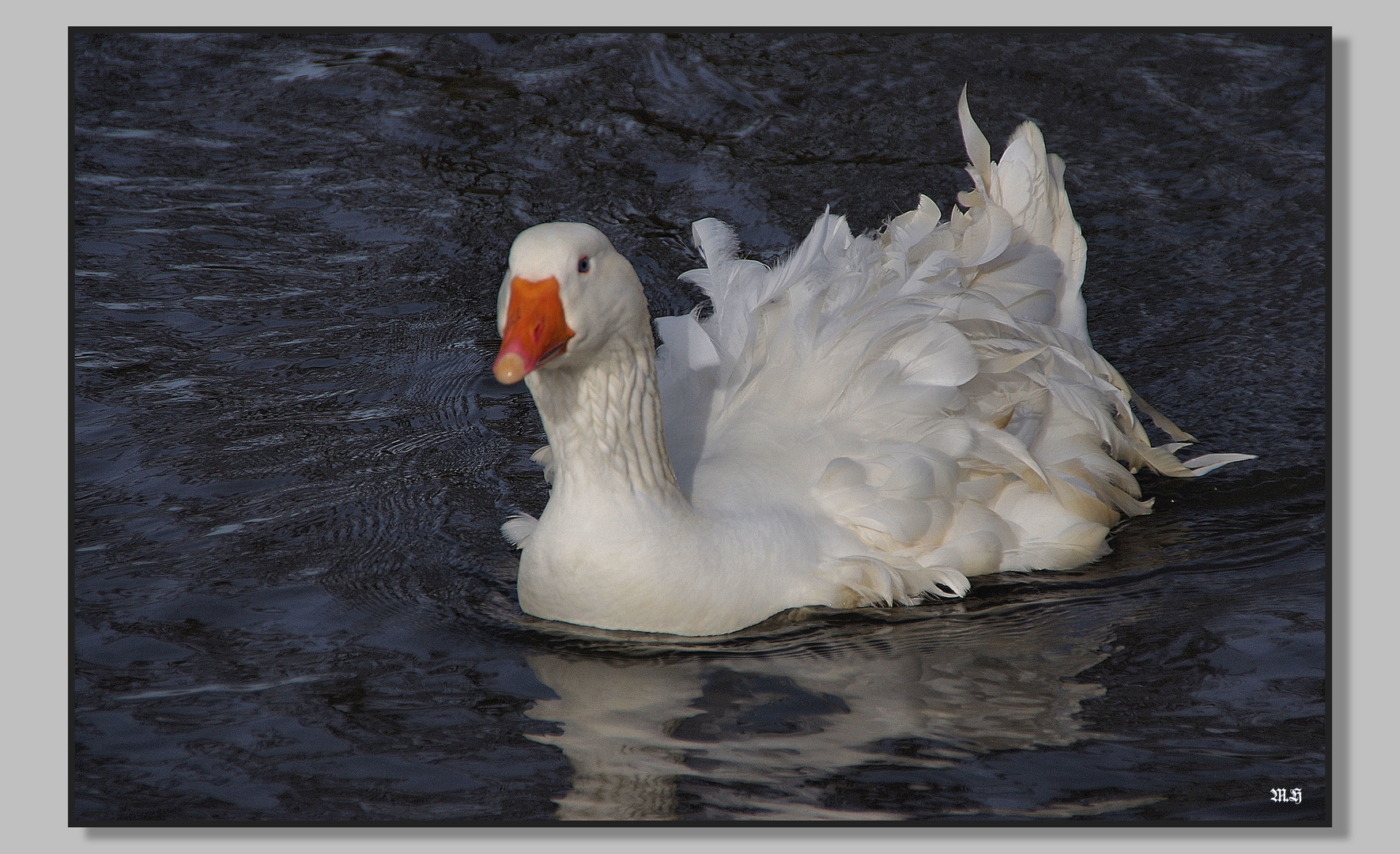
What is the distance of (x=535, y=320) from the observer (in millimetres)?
4227

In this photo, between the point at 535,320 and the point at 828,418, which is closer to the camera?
the point at 535,320

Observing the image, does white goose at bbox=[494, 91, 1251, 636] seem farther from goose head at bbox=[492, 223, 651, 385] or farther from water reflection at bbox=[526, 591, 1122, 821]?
water reflection at bbox=[526, 591, 1122, 821]

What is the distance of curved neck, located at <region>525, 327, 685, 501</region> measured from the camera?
4.66 metres

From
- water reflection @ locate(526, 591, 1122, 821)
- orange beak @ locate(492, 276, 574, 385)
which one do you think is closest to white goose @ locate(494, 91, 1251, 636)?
orange beak @ locate(492, 276, 574, 385)

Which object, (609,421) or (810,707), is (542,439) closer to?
(609,421)

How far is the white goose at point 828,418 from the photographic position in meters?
4.70

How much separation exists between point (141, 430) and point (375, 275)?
2.15 m

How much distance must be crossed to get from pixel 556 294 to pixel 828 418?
1537 millimetres

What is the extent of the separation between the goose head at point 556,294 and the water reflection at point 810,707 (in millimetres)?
1143

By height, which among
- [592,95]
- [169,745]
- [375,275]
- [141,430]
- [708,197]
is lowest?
[169,745]

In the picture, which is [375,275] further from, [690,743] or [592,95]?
[690,743]

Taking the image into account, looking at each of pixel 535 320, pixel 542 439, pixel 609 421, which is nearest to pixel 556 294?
pixel 535 320
